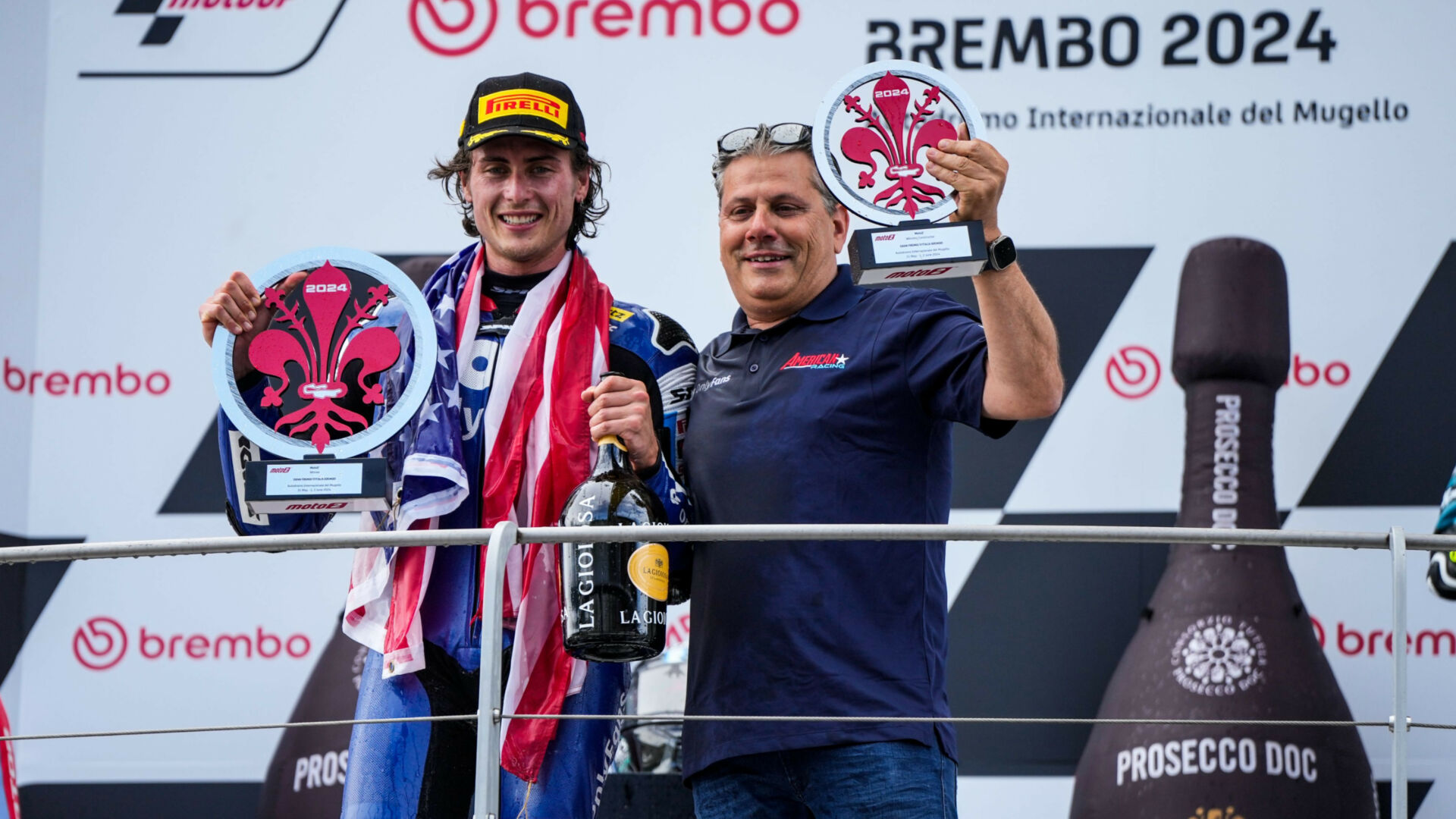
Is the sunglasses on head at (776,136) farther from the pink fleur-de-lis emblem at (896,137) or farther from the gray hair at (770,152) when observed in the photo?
the pink fleur-de-lis emblem at (896,137)

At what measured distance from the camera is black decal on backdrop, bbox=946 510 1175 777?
8.77 feet

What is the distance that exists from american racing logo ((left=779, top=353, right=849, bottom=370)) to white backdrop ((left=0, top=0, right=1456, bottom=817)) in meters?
1.23

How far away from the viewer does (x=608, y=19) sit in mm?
2941

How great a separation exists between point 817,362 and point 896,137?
8.9 inches

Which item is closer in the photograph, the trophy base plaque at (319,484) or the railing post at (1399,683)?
the railing post at (1399,683)

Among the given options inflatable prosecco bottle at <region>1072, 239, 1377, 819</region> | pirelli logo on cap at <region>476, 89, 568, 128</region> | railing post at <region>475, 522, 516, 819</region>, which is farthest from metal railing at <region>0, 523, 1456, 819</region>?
inflatable prosecco bottle at <region>1072, 239, 1377, 819</region>

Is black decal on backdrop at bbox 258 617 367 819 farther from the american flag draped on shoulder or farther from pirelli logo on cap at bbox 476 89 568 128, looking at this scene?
pirelli logo on cap at bbox 476 89 568 128

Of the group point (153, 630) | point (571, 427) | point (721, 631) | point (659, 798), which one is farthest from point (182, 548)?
point (153, 630)

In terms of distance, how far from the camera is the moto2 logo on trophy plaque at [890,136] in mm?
1499

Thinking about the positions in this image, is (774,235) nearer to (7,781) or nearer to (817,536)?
(817,536)

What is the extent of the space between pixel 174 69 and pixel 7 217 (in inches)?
15.8

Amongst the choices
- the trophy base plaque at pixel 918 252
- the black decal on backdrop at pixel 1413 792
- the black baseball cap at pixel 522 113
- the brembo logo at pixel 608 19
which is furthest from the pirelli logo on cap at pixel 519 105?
the black decal on backdrop at pixel 1413 792

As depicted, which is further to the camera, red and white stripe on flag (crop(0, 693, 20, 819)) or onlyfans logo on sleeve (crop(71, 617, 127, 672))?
onlyfans logo on sleeve (crop(71, 617, 127, 672))

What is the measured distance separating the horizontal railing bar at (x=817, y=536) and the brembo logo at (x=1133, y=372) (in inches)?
53.7
